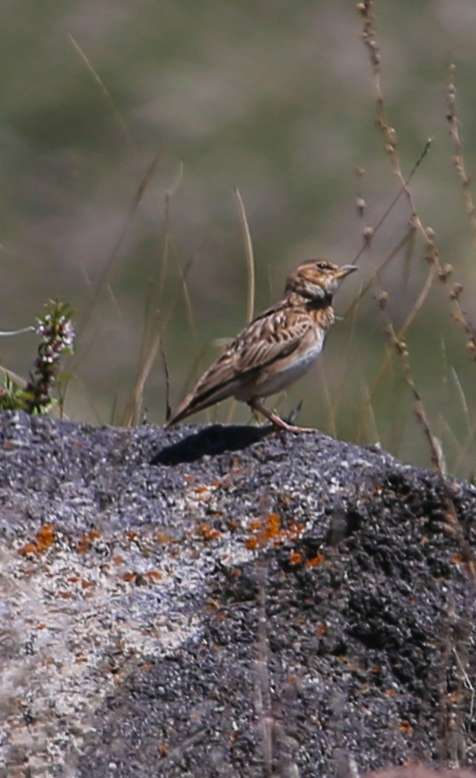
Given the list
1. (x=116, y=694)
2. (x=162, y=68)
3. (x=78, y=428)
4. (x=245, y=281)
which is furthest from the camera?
(x=162, y=68)

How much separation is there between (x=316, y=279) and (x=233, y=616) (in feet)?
7.98

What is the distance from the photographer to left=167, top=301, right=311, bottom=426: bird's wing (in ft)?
19.0

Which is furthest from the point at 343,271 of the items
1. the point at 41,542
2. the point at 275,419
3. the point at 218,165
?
the point at 218,165

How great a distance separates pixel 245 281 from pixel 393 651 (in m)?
11.5

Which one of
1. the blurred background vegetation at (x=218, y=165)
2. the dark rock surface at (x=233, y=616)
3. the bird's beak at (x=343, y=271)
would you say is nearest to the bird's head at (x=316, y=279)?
the bird's beak at (x=343, y=271)

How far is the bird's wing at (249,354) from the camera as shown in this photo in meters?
5.80

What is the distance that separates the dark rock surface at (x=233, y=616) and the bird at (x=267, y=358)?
35.6 inches

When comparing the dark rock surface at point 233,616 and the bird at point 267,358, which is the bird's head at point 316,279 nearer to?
the bird at point 267,358

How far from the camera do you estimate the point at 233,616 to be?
14.0 ft

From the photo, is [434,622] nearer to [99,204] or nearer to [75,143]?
[99,204]

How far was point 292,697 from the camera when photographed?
410 cm

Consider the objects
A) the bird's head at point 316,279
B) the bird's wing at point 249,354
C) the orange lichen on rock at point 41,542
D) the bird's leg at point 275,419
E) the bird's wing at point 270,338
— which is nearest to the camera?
the orange lichen on rock at point 41,542

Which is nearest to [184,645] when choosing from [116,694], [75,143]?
[116,694]

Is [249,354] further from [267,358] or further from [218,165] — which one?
[218,165]
